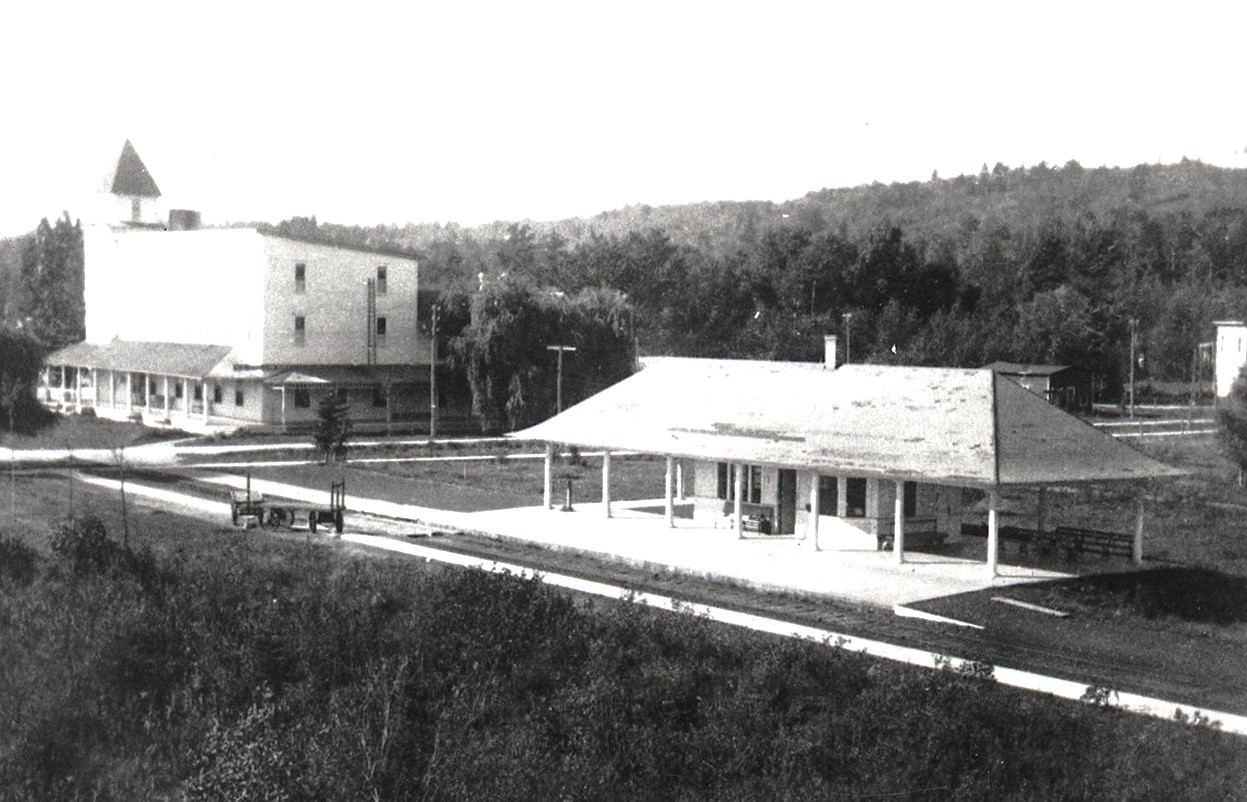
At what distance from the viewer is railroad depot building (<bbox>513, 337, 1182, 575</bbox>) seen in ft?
96.2

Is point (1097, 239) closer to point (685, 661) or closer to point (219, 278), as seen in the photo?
point (219, 278)

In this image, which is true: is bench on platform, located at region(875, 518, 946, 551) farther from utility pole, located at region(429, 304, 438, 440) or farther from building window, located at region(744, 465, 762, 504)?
utility pole, located at region(429, 304, 438, 440)

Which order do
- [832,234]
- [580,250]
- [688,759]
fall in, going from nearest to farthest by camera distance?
[688,759] → [832,234] → [580,250]

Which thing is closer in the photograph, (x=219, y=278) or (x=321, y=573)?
(x=321, y=573)

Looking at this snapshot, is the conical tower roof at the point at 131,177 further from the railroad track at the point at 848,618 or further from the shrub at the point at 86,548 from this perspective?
the shrub at the point at 86,548

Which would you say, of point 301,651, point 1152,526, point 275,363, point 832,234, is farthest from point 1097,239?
point 301,651

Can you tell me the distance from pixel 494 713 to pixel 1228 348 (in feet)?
234

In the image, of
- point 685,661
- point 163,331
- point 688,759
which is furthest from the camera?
point 163,331

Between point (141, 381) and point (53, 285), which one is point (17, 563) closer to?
point (141, 381)

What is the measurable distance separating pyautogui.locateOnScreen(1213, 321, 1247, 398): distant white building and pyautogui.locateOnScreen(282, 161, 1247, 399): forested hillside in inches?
257

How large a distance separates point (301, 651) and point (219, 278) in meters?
49.0

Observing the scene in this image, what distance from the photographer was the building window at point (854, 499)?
31.7 meters

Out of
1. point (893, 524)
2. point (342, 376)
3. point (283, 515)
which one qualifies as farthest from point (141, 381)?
point (893, 524)

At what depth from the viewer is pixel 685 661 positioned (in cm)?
1992
